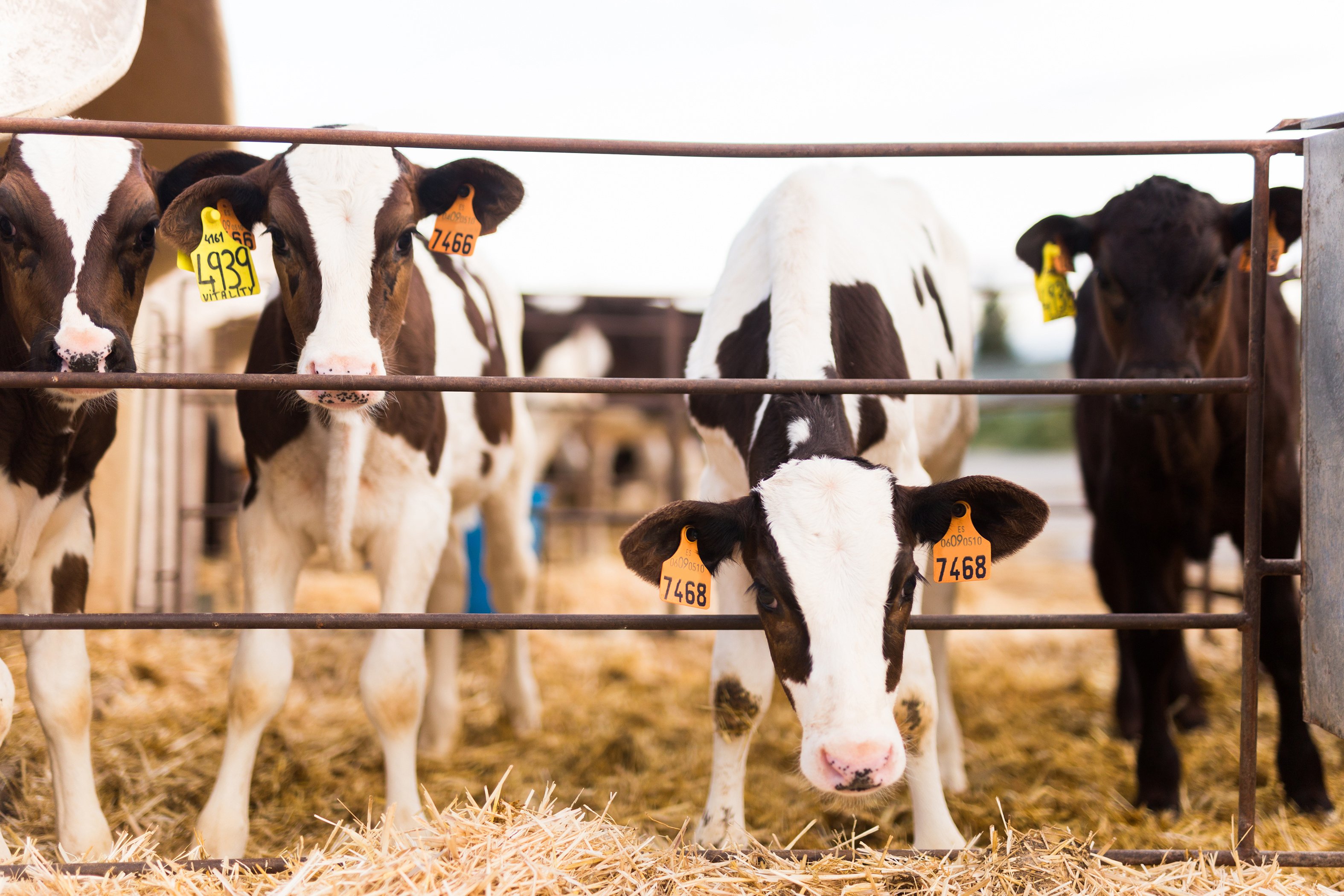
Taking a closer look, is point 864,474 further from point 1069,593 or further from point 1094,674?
point 1069,593

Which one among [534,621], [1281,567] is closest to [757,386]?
[534,621]

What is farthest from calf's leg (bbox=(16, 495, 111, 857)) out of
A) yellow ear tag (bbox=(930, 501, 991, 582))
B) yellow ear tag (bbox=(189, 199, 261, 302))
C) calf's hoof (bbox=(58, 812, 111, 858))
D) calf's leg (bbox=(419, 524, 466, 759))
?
yellow ear tag (bbox=(930, 501, 991, 582))

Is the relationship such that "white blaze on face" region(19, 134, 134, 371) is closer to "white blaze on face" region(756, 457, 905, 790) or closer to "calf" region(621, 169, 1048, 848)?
"calf" region(621, 169, 1048, 848)

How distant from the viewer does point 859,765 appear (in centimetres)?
197

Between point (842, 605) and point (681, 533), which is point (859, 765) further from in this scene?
point (681, 533)

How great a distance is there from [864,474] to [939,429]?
1508 millimetres

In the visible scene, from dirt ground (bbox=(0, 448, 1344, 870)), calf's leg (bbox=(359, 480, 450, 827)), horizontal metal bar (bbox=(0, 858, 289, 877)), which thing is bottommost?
dirt ground (bbox=(0, 448, 1344, 870))

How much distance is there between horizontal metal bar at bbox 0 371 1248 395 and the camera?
89.4 inches

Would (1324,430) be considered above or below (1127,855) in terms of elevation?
above

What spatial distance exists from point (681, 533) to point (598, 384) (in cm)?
38

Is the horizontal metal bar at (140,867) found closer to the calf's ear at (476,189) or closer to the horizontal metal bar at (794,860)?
the horizontal metal bar at (794,860)

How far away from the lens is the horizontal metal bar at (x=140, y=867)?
225cm


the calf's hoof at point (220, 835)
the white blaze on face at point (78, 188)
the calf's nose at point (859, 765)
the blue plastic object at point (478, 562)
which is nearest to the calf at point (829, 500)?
the calf's nose at point (859, 765)

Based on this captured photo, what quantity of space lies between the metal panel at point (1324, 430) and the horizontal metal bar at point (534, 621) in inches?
7.7
